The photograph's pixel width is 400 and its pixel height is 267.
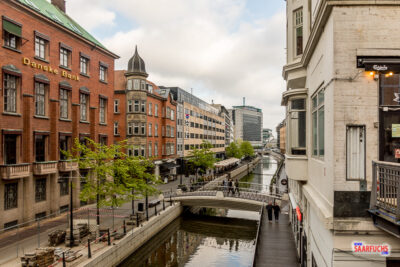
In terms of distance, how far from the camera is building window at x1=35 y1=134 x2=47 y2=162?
904 inches

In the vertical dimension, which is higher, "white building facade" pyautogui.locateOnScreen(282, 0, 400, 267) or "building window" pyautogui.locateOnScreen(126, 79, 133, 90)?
"building window" pyautogui.locateOnScreen(126, 79, 133, 90)

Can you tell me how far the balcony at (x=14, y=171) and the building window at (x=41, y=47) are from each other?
27.4 ft

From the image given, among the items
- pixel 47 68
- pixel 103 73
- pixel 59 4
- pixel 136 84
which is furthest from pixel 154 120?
pixel 47 68

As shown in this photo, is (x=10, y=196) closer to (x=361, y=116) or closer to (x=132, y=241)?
(x=132, y=241)

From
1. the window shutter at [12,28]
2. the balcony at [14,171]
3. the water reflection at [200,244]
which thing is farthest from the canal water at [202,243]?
the window shutter at [12,28]

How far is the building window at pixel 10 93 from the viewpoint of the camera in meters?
20.3

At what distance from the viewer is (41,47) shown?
23.4m

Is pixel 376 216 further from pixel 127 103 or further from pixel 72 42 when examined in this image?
pixel 127 103

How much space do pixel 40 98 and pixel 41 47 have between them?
3901 millimetres

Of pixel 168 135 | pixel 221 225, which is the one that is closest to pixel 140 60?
pixel 168 135

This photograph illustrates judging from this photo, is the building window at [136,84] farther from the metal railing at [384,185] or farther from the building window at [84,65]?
the metal railing at [384,185]

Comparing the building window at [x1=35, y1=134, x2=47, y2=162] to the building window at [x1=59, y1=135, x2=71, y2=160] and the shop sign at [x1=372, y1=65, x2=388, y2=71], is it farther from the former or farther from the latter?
the shop sign at [x1=372, y1=65, x2=388, y2=71]

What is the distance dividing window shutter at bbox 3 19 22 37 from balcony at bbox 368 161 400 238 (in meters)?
22.4

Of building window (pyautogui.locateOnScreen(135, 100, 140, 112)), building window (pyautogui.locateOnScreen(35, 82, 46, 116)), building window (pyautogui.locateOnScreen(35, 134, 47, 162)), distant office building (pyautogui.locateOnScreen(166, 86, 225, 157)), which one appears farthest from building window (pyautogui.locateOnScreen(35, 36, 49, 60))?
distant office building (pyautogui.locateOnScreen(166, 86, 225, 157))
